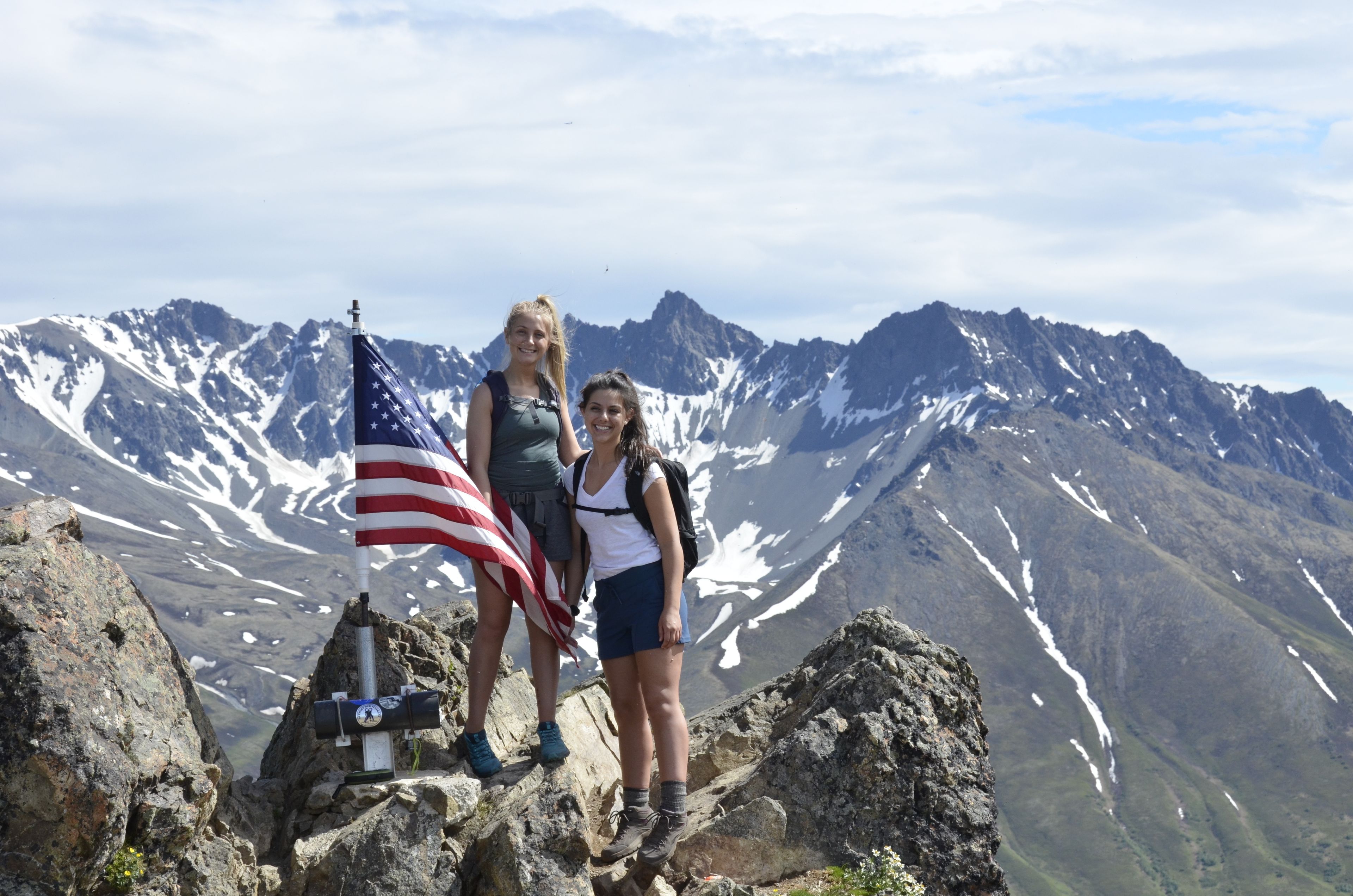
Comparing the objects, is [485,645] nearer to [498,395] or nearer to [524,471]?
[524,471]

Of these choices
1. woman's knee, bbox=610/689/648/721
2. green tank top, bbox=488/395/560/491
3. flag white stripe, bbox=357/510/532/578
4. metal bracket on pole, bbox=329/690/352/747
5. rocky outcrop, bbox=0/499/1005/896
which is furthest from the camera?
green tank top, bbox=488/395/560/491

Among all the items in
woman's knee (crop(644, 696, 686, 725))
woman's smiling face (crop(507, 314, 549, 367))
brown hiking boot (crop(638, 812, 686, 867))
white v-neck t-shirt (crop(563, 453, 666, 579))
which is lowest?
brown hiking boot (crop(638, 812, 686, 867))

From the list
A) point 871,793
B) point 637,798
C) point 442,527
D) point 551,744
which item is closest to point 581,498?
point 442,527

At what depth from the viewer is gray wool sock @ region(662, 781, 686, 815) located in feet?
38.8

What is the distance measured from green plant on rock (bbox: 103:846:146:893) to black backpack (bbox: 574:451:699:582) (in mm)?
5223

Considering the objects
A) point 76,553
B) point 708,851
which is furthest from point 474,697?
point 76,553

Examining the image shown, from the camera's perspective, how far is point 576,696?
16188 mm

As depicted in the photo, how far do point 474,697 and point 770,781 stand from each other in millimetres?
3564

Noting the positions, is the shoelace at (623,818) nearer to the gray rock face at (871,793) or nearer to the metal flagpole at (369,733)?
the gray rock face at (871,793)

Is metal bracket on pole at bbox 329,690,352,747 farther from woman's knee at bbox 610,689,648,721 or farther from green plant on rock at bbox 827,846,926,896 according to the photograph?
green plant on rock at bbox 827,846,926,896

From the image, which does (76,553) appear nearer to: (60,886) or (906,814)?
(60,886)

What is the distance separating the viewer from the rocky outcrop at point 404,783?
10.2m

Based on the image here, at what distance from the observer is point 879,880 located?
12141 millimetres

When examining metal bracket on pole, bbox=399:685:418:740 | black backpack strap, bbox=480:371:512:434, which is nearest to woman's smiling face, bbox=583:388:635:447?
black backpack strap, bbox=480:371:512:434
